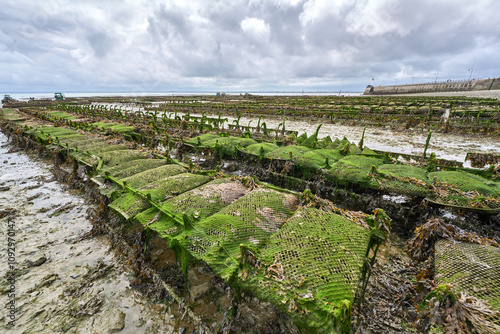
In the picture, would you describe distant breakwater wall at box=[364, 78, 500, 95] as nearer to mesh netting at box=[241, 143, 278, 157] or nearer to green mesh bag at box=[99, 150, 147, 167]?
mesh netting at box=[241, 143, 278, 157]

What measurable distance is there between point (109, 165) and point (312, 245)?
6.19 m

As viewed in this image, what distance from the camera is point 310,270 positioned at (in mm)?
2291

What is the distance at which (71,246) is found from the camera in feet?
16.5

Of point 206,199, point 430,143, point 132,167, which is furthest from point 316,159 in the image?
point 430,143

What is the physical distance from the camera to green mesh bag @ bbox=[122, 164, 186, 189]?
473 cm

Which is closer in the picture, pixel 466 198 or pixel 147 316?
pixel 147 316

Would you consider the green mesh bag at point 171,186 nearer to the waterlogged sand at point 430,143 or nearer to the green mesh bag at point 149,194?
the green mesh bag at point 149,194

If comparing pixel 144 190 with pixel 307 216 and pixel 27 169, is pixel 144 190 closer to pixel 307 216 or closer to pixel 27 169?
pixel 307 216

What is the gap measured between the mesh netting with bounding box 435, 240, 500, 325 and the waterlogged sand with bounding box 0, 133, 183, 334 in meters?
3.79

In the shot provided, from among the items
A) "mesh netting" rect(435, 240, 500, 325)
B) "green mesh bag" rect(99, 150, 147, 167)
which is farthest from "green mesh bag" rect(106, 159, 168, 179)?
"mesh netting" rect(435, 240, 500, 325)

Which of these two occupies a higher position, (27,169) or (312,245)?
(312,245)

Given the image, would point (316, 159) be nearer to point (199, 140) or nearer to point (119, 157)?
point (199, 140)

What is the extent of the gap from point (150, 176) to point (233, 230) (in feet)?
9.98

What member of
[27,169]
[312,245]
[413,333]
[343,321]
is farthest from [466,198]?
[27,169]
